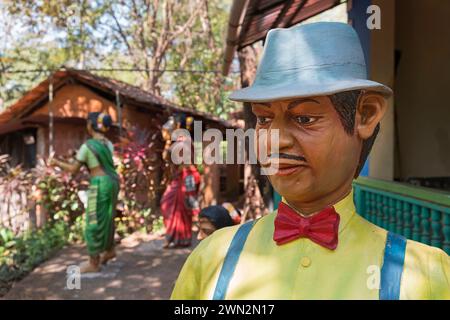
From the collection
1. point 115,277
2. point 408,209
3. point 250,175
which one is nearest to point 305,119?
point 408,209

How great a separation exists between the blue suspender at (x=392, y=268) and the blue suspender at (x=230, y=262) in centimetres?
39

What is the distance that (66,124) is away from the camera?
31.4ft

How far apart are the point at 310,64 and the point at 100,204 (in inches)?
197

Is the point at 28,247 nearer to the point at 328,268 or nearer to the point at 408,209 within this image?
the point at 408,209

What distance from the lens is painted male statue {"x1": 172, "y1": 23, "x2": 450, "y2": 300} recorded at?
1134 millimetres

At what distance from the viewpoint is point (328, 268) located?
1163 millimetres

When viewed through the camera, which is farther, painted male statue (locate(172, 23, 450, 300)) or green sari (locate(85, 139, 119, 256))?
green sari (locate(85, 139, 119, 256))

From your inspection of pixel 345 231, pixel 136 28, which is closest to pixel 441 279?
pixel 345 231

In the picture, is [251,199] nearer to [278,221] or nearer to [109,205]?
[109,205]

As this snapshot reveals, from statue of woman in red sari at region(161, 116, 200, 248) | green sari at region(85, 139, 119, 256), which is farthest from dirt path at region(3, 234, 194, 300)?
green sari at region(85, 139, 119, 256)

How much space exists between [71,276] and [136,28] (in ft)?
34.1

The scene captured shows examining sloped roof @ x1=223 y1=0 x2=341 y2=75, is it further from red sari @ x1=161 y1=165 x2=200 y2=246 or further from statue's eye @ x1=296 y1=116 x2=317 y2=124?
red sari @ x1=161 y1=165 x2=200 y2=246

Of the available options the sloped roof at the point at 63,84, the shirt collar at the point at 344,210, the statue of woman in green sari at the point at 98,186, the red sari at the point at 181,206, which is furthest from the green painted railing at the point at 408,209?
the sloped roof at the point at 63,84

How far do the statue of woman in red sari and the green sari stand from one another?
1727mm
